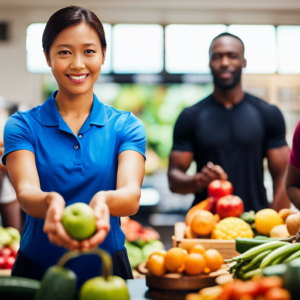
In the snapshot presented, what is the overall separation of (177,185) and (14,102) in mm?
3944

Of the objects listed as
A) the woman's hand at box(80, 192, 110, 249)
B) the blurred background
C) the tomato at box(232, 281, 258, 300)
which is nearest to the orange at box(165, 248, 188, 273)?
the woman's hand at box(80, 192, 110, 249)

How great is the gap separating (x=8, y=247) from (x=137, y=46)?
3829mm

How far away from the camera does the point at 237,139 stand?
2.45 m

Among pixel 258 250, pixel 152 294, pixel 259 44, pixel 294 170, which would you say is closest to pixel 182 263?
pixel 152 294

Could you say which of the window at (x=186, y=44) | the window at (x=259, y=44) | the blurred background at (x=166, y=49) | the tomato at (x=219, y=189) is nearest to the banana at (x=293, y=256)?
the tomato at (x=219, y=189)

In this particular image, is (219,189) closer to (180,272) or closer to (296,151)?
(296,151)

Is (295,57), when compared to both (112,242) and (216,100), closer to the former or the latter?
(216,100)

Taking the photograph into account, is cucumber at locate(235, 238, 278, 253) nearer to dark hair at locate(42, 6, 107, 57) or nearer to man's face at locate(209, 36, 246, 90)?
dark hair at locate(42, 6, 107, 57)

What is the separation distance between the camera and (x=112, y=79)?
19.4 feet

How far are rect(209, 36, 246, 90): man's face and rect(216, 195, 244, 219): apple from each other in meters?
0.78

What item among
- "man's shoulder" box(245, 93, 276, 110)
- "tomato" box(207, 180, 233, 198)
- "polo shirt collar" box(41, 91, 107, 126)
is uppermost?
"man's shoulder" box(245, 93, 276, 110)

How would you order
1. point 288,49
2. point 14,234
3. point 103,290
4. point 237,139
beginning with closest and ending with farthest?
point 103,290 < point 237,139 < point 14,234 < point 288,49

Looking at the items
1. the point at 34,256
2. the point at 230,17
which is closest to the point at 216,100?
the point at 34,256

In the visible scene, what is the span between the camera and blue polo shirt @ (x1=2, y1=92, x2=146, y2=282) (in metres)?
1.42
